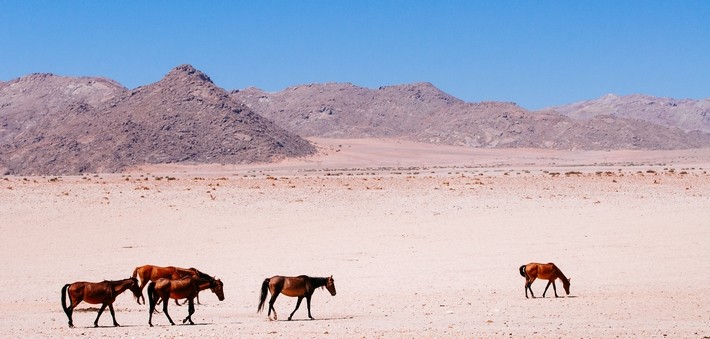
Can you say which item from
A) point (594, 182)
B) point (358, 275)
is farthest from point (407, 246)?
point (594, 182)

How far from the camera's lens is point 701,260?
24.5 m

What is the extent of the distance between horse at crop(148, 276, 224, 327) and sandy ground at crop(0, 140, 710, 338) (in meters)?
0.45

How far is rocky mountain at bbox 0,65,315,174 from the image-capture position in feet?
366

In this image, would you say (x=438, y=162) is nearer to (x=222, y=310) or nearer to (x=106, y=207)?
(x=106, y=207)

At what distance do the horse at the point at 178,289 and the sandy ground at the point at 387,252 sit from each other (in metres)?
0.45

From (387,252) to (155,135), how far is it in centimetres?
9696

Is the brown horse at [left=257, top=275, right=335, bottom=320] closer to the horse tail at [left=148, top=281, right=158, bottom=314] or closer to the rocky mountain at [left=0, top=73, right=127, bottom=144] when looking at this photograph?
the horse tail at [left=148, top=281, right=158, bottom=314]

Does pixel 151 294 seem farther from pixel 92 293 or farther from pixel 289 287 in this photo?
pixel 289 287

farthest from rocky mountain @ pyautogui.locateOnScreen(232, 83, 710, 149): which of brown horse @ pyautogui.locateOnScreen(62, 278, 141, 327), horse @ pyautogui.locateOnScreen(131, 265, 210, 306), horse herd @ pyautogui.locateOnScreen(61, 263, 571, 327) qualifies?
brown horse @ pyautogui.locateOnScreen(62, 278, 141, 327)

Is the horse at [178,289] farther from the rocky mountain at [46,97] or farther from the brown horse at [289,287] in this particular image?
the rocky mountain at [46,97]

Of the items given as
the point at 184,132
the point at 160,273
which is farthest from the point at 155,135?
the point at 160,273

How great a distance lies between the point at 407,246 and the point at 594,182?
2789cm

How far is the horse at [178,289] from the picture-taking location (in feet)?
48.1

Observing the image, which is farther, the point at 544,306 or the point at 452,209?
the point at 452,209
